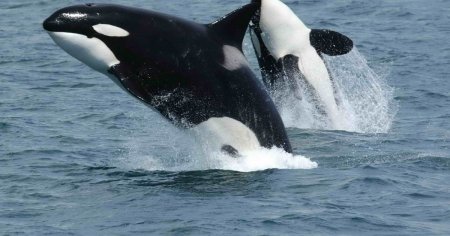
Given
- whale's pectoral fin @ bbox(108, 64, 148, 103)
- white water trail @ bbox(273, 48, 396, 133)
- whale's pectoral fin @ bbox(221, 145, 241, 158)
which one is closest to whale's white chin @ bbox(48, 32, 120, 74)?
whale's pectoral fin @ bbox(108, 64, 148, 103)

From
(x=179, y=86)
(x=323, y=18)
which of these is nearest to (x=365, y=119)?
(x=179, y=86)

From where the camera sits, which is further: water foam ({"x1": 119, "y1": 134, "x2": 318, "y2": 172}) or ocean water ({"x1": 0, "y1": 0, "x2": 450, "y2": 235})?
water foam ({"x1": 119, "y1": 134, "x2": 318, "y2": 172})

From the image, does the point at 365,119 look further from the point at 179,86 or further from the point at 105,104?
the point at 179,86

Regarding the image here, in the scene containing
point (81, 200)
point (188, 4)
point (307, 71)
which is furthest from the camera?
point (188, 4)

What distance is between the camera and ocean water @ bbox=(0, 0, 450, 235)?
14461 mm

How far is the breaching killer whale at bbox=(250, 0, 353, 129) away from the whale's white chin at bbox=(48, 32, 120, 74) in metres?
5.51

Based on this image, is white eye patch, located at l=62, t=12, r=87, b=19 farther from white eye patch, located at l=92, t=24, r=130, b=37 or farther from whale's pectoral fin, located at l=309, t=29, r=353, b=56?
whale's pectoral fin, located at l=309, t=29, r=353, b=56

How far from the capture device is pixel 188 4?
3778 centimetres

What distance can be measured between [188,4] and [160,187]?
22.3 metres

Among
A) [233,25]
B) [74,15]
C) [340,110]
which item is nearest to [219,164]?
[233,25]

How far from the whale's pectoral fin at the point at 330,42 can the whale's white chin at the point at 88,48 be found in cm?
578

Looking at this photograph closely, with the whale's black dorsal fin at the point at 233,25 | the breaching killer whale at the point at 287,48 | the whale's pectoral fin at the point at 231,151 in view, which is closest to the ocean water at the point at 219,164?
the whale's pectoral fin at the point at 231,151

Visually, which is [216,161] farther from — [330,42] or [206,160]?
[330,42]

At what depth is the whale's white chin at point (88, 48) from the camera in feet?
52.3
